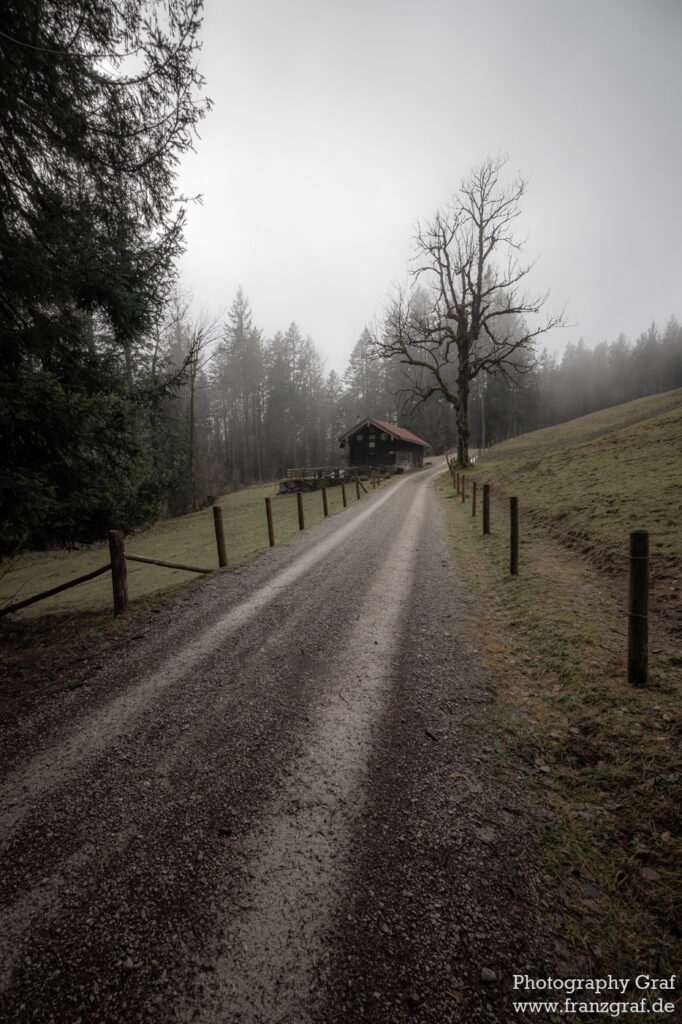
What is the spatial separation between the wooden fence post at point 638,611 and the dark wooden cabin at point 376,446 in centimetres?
3735

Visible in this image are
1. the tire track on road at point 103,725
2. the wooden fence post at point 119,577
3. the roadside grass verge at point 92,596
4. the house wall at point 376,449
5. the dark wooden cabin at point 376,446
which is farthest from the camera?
the house wall at point 376,449

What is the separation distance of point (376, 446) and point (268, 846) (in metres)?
40.8

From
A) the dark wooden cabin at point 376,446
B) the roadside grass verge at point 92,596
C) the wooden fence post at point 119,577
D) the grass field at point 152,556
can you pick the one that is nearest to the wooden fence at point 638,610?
the roadside grass verge at point 92,596

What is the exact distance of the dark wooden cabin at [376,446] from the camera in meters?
41.3

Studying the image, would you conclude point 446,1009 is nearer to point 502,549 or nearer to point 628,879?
point 628,879

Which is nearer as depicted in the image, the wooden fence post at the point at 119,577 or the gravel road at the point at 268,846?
the gravel road at the point at 268,846

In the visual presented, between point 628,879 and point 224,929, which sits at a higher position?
point 224,929

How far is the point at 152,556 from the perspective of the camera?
15555 mm

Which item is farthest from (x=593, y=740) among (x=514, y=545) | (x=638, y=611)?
(x=514, y=545)

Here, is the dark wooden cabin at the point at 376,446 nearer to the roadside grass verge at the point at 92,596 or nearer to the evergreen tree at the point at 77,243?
the roadside grass verge at the point at 92,596

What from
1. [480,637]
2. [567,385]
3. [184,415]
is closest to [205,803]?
[480,637]

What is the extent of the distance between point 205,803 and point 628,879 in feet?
8.65

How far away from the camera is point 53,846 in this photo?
2424mm

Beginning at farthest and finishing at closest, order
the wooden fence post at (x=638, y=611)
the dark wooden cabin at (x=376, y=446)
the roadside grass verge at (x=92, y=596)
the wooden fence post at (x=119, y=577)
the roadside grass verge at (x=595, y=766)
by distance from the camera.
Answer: the dark wooden cabin at (x=376, y=446) → the wooden fence post at (x=119, y=577) → the roadside grass verge at (x=92, y=596) → the wooden fence post at (x=638, y=611) → the roadside grass verge at (x=595, y=766)
